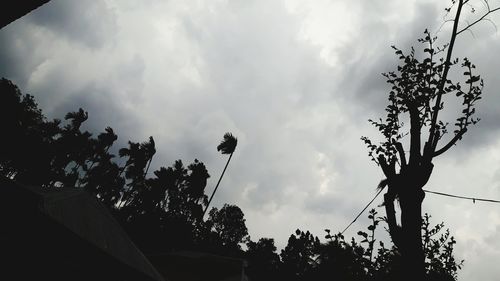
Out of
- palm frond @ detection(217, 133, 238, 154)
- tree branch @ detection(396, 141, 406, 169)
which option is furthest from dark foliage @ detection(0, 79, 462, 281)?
tree branch @ detection(396, 141, 406, 169)

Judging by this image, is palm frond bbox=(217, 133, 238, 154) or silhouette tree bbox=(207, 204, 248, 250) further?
silhouette tree bbox=(207, 204, 248, 250)

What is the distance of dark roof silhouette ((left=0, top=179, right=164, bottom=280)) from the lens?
234 inches

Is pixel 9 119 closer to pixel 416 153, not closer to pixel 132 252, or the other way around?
pixel 132 252

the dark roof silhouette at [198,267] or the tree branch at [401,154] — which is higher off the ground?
the tree branch at [401,154]

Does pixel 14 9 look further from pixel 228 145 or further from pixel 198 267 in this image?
pixel 228 145

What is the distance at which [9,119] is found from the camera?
3972 cm

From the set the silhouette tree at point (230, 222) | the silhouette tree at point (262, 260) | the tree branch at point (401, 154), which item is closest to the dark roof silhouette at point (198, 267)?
the silhouette tree at point (262, 260)

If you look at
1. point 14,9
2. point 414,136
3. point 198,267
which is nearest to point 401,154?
point 414,136

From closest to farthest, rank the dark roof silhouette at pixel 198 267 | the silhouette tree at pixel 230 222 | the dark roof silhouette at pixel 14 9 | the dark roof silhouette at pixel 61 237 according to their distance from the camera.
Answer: the dark roof silhouette at pixel 14 9 → the dark roof silhouette at pixel 61 237 → the dark roof silhouette at pixel 198 267 → the silhouette tree at pixel 230 222

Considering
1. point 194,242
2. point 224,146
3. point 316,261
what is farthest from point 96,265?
point 194,242

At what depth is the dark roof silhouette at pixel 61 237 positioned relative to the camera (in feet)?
19.5

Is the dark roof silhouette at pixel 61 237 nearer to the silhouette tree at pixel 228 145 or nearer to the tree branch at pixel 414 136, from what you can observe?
the tree branch at pixel 414 136

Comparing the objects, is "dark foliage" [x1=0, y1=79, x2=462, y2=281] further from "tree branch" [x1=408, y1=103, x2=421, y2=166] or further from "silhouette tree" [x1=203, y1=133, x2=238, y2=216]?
"tree branch" [x1=408, y1=103, x2=421, y2=166]

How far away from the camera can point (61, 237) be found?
21.8 ft
